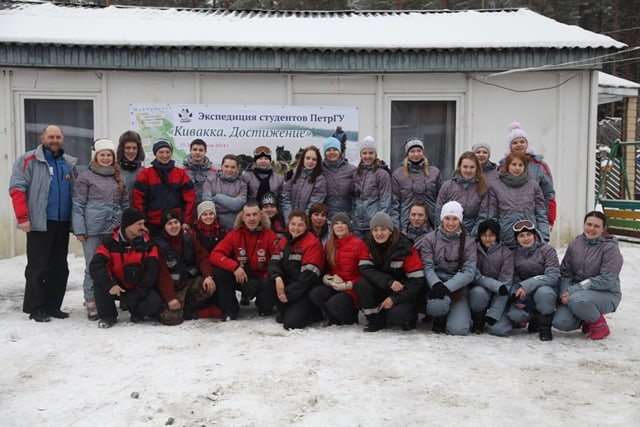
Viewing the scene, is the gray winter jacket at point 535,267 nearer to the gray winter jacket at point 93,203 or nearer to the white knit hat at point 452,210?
the white knit hat at point 452,210

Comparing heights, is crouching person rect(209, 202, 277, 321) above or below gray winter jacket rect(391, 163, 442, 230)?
below

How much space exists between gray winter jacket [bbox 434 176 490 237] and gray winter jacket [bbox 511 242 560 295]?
0.48 metres

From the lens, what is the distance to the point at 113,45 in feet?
28.3

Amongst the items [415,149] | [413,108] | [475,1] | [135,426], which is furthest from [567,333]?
[475,1]

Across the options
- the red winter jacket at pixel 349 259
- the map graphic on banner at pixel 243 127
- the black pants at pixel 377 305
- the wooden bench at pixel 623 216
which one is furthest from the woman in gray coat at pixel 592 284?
the wooden bench at pixel 623 216

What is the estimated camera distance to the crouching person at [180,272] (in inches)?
225

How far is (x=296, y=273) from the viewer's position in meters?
5.76

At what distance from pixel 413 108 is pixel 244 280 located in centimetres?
463

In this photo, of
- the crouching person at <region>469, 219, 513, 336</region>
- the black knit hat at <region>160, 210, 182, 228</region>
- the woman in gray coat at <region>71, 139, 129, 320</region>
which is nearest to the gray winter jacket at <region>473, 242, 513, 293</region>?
the crouching person at <region>469, 219, 513, 336</region>


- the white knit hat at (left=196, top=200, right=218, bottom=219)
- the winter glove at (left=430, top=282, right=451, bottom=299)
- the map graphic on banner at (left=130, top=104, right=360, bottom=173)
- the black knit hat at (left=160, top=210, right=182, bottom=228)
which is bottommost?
the winter glove at (left=430, top=282, right=451, bottom=299)

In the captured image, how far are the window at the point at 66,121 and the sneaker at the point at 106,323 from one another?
430cm

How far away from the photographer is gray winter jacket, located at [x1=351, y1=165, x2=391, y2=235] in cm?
630

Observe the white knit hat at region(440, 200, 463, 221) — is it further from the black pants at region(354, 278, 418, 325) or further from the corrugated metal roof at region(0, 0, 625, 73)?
the corrugated metal roof at region(0, 0, 625, 73)

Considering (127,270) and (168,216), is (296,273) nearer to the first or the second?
(168,216)
